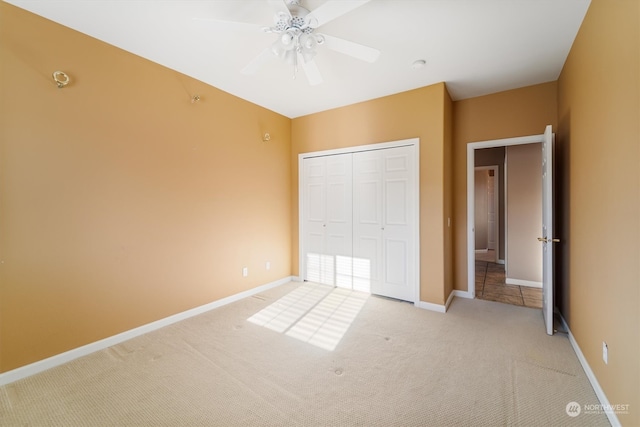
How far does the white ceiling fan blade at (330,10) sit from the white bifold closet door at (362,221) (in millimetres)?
2067

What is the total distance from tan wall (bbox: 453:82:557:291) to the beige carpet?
1218 millimetres

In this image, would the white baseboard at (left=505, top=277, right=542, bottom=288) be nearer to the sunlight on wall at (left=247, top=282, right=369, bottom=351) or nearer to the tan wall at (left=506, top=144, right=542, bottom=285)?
the tan wall at (left=506, top=144, right=542, bottom=285)

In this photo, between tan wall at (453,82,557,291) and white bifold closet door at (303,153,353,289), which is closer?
tan wall at (453,82,557,291)

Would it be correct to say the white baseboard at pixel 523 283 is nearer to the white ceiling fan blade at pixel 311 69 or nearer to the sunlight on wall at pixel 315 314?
the sunlight on wall at pixel 315 314

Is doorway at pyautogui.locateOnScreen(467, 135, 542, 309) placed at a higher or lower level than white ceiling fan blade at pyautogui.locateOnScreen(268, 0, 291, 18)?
lower

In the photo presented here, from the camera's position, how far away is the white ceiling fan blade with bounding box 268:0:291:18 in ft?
5.12

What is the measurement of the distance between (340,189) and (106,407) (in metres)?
3.26

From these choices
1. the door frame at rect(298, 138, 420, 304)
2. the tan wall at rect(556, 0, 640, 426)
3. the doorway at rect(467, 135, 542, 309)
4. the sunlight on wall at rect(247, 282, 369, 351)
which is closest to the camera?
the tan wall at rect(556, 0, 640, 426)

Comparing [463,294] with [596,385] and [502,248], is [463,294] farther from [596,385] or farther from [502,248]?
[502,248]

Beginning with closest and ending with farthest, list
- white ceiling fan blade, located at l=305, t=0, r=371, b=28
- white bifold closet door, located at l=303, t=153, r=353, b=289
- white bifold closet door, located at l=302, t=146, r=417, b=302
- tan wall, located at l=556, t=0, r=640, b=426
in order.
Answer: tan wall, located at l=556, t=0, r=640, b=426 → white ceiling fan blade, located at l=305, t=0, r=371, b=28 → white bifold closet door, located at l=302, t=146, r=417, b=302 → white bifold closet door, located at l=303, t=153, r=353, b=289

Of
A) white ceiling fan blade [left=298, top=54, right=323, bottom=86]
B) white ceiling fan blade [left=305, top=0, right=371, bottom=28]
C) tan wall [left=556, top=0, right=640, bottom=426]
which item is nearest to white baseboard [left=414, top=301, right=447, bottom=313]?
tan wall [left=556, top=0, right=640, bottom=426]

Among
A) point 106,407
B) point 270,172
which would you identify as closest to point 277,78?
point 270,172

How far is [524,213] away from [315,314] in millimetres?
3688

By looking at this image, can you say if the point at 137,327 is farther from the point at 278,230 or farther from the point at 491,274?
the point at 491,274
